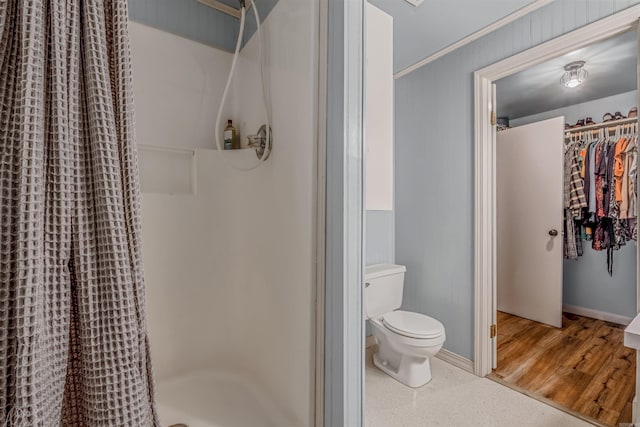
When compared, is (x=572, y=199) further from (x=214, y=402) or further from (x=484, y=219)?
(x=214, y=402)

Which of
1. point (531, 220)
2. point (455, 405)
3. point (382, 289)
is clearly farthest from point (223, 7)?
point (531, 220)

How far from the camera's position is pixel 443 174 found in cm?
221

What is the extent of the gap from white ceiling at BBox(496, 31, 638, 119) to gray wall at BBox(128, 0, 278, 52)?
208 cm

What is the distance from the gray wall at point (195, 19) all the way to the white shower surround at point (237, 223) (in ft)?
0.17

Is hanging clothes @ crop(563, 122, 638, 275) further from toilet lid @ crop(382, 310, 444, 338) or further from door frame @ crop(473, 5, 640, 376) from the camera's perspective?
toilet lid @ crop(382, 310, 444, 338)

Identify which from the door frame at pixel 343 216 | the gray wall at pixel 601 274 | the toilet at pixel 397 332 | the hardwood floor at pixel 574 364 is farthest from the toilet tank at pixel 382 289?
the gray wall at pixel 601 274

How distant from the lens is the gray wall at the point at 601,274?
2.81 m

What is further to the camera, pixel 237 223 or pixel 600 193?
pixel 600 193

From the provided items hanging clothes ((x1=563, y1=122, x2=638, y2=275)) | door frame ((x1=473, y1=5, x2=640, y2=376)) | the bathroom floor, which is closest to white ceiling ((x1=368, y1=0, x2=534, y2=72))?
door frame ((x1=473, y1=5, x2=640, y2=376))

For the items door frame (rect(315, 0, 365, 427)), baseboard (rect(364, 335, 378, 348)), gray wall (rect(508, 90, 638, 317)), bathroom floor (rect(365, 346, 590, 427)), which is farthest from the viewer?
gray wall (rect(508, 90, 638, 317))

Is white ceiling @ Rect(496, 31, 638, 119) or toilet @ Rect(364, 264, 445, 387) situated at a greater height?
white ceiling @ Rect(496, 31, 638, 119)

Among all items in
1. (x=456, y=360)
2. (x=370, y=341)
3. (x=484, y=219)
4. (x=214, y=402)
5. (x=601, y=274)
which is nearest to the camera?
(x=214, y=402)

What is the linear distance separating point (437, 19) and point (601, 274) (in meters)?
2.96

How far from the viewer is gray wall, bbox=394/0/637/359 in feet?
6.49
